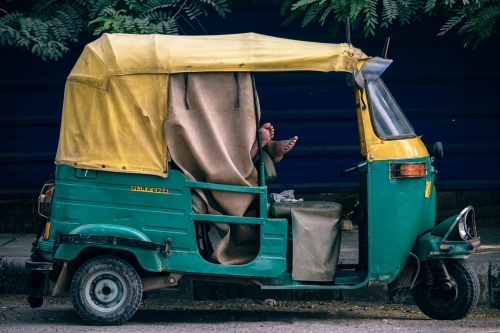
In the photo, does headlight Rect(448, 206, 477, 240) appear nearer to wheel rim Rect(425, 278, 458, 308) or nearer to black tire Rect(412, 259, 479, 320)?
black tire Rect(412, 259, 479, 320)

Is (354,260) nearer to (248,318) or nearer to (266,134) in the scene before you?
(248,318)

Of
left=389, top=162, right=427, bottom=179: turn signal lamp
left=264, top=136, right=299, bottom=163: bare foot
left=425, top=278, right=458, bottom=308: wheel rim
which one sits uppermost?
left=264, top=136, right=299, bottom=163: bare foot

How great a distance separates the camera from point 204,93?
7.34 m

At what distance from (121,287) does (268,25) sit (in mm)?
4537

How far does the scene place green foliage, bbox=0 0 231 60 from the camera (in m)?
9.31

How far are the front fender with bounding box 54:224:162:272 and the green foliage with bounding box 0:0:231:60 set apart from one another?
2.56 metres

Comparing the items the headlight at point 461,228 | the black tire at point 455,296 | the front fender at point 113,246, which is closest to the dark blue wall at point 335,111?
the black tire at point 455,296

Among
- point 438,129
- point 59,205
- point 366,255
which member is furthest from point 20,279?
point 438,129

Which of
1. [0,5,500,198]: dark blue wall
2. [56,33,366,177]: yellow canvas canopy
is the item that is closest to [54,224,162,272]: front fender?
[56,33,366,177]: yellow canvas canopy

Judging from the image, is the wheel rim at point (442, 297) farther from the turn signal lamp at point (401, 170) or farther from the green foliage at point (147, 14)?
the green foliage at point (147, 14)

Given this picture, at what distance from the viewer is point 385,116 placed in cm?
754

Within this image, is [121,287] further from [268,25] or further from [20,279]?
[268,25]

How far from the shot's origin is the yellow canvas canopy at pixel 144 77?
23.8 ft

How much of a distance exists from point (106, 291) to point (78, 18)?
3493 millimetres
